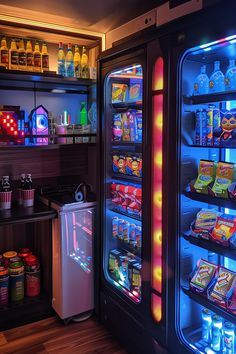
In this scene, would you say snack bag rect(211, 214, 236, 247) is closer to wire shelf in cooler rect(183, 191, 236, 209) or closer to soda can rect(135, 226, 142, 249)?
wire shelf in cooler rect(183, 191, 236, 209)

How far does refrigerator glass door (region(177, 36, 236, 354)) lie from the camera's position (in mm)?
1698

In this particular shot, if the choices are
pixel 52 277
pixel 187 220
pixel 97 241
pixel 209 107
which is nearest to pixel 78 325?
pixel 52 277

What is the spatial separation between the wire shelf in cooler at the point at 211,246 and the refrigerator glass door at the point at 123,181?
600mm

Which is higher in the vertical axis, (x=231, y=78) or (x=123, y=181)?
(x=231, y=78)

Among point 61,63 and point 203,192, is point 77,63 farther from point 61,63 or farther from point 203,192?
point 203,192

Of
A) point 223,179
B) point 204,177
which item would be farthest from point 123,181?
point 223,179

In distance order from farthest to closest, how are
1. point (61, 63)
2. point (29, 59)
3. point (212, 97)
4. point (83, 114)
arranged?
point (83, 114) → point (61, 63) → point (29, 59) → point (212, 97)

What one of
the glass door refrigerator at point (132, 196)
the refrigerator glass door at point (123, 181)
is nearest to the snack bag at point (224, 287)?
the glass door refrigerator at point (132, 196)

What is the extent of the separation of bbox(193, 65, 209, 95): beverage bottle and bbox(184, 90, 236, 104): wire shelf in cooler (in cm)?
5

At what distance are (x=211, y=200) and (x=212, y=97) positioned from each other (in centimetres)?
51

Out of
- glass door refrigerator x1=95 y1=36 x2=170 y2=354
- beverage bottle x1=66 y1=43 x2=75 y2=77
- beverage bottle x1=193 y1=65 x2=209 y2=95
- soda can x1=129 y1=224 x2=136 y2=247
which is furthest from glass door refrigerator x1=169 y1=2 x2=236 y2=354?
beverage bottle x1=66 y1=43 x2=75 y2=77

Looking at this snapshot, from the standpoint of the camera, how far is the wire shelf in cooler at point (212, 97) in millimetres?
1601

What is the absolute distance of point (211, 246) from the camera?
1.73 metres

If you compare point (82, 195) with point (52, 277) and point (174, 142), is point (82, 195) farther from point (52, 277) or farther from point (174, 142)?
point (174, 142)
